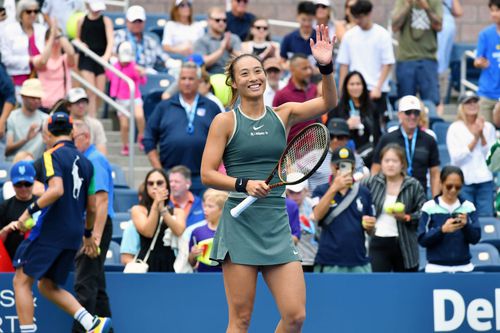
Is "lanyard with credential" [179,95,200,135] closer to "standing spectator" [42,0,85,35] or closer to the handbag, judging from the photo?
the handbag

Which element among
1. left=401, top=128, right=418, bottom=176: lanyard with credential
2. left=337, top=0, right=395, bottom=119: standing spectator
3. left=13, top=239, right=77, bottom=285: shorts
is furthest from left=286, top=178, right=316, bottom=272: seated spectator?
left=337, top=0, right=395, bottom=119: standing spectator

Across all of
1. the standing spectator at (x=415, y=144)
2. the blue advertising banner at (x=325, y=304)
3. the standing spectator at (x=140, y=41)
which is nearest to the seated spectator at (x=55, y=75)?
the standing spectator at (x=140, y=41)

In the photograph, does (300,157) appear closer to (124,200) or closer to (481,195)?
(124,200)

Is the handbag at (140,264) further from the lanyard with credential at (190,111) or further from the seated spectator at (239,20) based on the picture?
the seated spectator at (239,20)

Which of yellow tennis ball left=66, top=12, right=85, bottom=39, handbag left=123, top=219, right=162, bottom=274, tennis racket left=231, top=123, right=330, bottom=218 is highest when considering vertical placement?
tennis racket left=231, top=123, right=330, bottom=218

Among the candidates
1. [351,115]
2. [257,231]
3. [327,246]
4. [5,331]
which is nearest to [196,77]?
[351,115]

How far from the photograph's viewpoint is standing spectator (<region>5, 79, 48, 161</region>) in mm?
11583

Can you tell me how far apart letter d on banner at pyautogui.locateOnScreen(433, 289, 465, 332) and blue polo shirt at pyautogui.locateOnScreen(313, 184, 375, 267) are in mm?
814

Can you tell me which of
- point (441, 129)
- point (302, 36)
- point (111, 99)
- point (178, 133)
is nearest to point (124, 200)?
point (178, 133)

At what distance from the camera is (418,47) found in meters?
13.7

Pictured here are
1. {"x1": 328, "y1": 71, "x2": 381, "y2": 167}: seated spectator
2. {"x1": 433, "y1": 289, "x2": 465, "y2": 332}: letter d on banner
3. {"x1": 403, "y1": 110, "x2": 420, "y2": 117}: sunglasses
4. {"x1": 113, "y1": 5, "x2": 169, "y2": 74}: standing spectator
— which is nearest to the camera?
{"x1": 433, "y1": 289, "x2": 465, "y2": 332}: letter d on banner

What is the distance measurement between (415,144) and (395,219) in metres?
1.32

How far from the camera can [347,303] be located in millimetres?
9398

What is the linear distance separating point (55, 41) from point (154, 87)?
Answer: 1.53 meters
